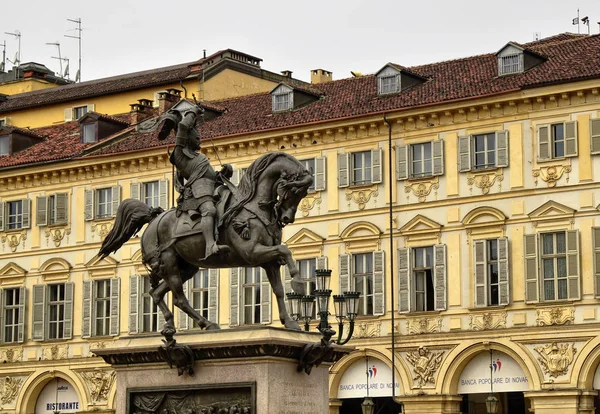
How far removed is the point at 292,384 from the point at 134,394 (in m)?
2.40

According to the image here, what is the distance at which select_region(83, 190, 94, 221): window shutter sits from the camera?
59.4m

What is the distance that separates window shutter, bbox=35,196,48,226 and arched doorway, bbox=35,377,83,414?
6.18m

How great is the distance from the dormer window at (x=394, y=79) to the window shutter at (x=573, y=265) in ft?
30.9

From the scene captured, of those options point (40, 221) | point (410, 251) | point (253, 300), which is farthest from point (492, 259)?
point (40, 221)

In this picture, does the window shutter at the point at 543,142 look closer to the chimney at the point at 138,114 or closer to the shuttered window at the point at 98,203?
the shuttered window at the point at 98,203

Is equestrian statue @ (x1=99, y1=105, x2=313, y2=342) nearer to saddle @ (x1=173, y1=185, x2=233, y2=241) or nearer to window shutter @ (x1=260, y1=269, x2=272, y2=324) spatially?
saddle @ (x1=173, y1=185, x2=233, y2=241)

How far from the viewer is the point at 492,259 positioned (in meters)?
49.0

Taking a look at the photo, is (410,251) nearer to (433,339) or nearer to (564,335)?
(433,339)

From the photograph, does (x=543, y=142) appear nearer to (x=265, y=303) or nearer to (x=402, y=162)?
(x=402, y=162)

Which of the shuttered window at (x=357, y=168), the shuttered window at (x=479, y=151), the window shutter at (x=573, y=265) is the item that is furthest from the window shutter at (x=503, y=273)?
the shuttered window at (x=357, y=168)

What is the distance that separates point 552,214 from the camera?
157ft

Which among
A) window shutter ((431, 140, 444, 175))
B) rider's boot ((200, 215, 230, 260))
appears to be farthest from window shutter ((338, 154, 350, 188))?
rider's boot ((200, 215, 230, 260))

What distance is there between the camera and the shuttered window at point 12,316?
5975 centimetres

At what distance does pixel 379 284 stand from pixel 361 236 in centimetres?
196
